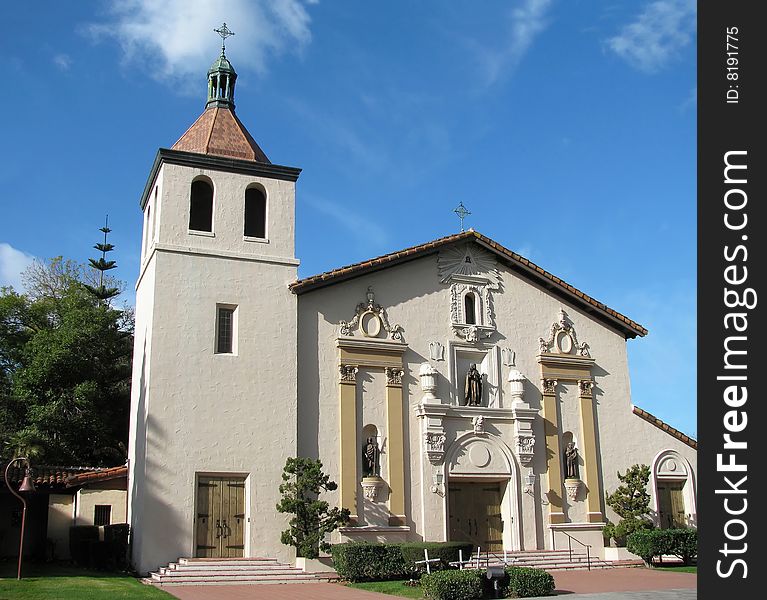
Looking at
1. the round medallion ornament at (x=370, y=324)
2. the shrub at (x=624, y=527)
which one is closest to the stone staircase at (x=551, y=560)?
the shrub at (x=624, y=527)

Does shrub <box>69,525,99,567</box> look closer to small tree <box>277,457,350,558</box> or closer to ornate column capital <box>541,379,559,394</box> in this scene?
small tree <box>277,457,350,558</box>

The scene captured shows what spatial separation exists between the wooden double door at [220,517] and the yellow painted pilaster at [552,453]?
33.3ft

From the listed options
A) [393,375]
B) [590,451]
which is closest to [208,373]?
[393,375]

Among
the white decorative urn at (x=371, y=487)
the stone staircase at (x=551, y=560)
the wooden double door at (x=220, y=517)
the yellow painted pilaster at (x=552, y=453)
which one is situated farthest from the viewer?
the yellow painted pilaster at (x=552, y=453)

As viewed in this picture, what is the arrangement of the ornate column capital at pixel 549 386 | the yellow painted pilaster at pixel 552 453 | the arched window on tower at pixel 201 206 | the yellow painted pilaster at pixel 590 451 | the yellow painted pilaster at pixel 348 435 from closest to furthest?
the yellow painted pilaster at pixel 348 435
the arched window on tower at pixel 201 206
the yellow painted pilaster at pixel 552 453
the yellow painted pilaster at pixel 590 451
the ornate column capital at pixel 549 386

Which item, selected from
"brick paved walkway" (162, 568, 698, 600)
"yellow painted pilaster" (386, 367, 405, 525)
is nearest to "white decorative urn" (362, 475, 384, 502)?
"yellow painted pilaster" (386, 367, 405, 525)

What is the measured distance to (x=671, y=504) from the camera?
93.9 ft

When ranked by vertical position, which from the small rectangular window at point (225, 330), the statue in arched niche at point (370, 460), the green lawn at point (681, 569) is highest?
the small rectangular window at point (225, 330)

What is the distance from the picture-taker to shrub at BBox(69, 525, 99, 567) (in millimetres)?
25156

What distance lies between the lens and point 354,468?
2425cm

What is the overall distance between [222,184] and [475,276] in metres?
8.95

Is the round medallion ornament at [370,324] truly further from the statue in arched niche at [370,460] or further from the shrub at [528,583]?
the shrub at [528,583]

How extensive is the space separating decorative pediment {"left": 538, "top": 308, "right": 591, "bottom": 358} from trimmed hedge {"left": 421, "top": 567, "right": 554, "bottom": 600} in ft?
37.8

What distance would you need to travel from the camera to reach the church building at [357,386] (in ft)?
74.9
